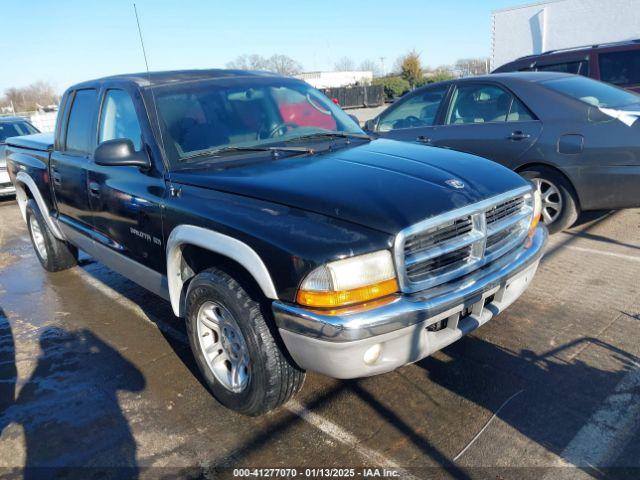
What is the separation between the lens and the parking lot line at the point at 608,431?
2.46 m

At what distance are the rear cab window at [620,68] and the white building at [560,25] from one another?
9.73m

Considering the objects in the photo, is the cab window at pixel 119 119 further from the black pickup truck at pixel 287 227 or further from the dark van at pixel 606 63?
the dark van at pixel 606 63

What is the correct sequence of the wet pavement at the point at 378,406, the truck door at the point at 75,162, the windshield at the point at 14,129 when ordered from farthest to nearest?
the windshield at the point at 14,129, the truck door at the point at 75,162, the wet pavement at the point at 378,406

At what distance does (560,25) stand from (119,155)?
62.7 feet

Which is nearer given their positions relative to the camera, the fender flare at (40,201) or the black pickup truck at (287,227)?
the black pickup truck at (287,227)

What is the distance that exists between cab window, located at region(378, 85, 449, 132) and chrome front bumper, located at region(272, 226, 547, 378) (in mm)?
3801

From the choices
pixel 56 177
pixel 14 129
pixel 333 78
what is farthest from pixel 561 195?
pixel 333 78

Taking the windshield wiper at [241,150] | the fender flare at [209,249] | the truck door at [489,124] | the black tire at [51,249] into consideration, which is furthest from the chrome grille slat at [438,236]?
the black tire at [51,249]

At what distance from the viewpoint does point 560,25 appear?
18219 mm

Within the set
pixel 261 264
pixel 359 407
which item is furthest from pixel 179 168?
pixel 359 407

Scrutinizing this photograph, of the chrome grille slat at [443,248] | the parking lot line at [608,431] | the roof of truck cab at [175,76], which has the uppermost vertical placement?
the roof of truck cab at [175,76]

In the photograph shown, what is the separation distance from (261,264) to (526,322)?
2220 millimetres

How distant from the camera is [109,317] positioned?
4594 millimetres

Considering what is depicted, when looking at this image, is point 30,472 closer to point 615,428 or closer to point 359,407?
point 359,407
